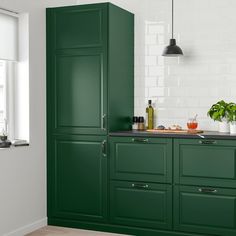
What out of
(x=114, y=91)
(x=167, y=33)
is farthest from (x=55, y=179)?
(x=167, y=33)

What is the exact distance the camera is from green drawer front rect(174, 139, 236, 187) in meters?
4.69

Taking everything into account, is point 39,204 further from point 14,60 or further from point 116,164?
point 14,60

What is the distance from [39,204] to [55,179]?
1.01 ft

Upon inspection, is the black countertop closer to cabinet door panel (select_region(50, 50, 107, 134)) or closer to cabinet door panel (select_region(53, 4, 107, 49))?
cabinet door panel (select_region(50, 50, 107, 134))

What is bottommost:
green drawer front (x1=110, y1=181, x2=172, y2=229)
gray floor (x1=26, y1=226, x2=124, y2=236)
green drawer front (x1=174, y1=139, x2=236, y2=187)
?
gray floor (x1=26, y1=226, x2=124, y2=236)

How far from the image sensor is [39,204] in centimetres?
540

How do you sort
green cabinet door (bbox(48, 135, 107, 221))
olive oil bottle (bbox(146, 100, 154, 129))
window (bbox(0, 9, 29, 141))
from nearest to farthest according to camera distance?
window (bbox(0, 9, 29, 141)), green cabinet door (bbox(48, 135, 107, 221)), olive oil bottle (bbox(146, 100, 154, 129))

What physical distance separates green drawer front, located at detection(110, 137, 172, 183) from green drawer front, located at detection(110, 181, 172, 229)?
81mm

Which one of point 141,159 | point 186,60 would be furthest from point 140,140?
point 186,60

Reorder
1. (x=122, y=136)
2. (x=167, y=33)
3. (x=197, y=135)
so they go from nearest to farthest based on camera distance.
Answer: (x=197, y=135), (x=122, y=136), (x=167, y=33)

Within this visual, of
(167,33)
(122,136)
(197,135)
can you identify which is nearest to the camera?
(197,135)

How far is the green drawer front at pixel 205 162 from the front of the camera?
4.69m

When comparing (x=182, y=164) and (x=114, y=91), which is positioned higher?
(x=114, y=91)

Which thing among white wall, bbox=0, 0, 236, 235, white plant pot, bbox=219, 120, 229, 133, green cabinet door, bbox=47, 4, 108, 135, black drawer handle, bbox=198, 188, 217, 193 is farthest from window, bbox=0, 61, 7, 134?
white plant pot, bbox=219, 120, 229, 133
